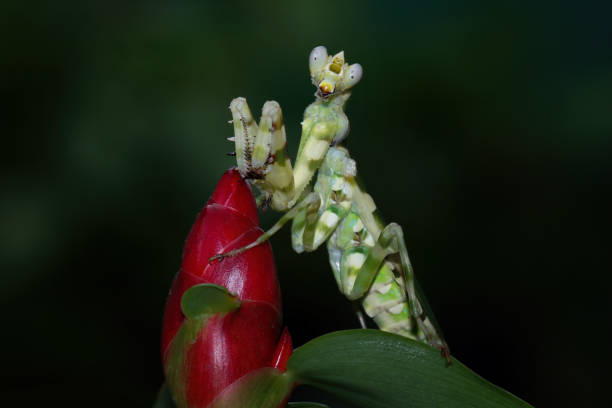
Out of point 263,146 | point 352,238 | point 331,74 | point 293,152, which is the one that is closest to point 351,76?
point 331,74

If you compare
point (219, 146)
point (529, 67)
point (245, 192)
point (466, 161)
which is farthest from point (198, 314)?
point (529, 67)

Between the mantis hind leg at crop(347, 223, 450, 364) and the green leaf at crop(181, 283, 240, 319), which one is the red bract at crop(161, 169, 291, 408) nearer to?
the green leaf at crop(181, 283, 240, 319)

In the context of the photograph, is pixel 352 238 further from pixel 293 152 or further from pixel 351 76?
pixel 293 152

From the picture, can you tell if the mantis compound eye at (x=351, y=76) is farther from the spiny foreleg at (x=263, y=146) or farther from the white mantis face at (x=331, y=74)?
the spiny foreleg at (x=263, y=146)

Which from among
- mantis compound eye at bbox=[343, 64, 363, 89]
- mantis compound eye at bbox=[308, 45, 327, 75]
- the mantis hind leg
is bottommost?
the mantis hind leg

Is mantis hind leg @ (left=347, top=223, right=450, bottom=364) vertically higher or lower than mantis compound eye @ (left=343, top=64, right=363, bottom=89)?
lower

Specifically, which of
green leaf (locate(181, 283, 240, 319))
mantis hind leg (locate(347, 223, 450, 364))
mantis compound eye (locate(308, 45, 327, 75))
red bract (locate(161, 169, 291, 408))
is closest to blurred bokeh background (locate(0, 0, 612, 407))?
mantis compound eye (locate(308, 45, 327, 75))
